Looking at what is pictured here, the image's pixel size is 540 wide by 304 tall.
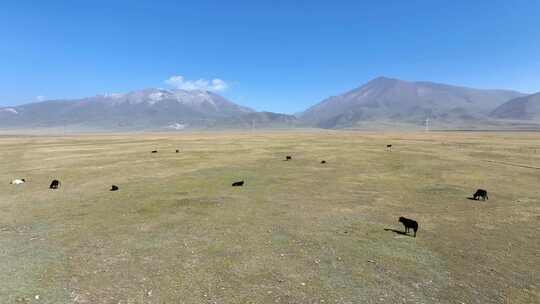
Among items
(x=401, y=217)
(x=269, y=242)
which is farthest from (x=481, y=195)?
(x=269, y=242)

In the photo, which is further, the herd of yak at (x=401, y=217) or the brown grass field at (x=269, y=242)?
the herd of yak at (x=401, y=217)

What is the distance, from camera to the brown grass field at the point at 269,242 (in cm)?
941

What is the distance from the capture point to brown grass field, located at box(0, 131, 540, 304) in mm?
9406

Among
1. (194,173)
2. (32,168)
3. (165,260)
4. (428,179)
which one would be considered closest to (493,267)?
(165,260)

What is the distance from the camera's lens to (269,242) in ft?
42.8

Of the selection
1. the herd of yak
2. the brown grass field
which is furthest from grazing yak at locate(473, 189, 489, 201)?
the brown grass field

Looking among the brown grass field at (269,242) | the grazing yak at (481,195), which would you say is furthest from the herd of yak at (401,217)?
the brown grass field at (269,242)

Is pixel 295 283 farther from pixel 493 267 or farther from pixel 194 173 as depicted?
pixel 194 173

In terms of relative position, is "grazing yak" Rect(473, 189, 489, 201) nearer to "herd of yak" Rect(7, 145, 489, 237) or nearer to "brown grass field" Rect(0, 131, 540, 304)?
"herd of yak" Rect(7, 145, 489, 237)

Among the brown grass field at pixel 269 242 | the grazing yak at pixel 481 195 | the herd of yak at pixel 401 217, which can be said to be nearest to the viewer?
the brown grass field at pixel 269 242

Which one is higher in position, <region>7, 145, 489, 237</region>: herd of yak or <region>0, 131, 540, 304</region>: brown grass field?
<region>7, 145, 489, 237</region>: herd of yak

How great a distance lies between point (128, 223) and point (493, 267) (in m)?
15.0

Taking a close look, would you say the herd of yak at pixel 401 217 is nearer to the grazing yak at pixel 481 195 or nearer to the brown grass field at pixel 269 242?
the grazing yak at pixel 481 195

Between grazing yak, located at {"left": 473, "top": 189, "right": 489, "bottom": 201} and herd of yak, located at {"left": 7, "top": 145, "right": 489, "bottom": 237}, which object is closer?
herd of yak, located at {"left": 7, "top": 145, "right": 489, "bottom": 237}
